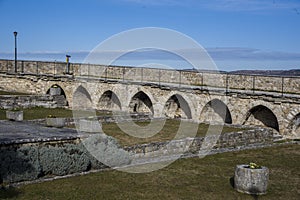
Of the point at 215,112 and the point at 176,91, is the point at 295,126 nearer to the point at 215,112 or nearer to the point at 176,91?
Answer: the point at 215,112

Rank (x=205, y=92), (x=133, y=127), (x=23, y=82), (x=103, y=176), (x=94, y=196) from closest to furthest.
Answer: (x=94, y=196)
(x=103, y=176)
(x=133, y=127)
(x=205, y=92)
(x=23, y=82)

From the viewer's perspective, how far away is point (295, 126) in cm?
2044

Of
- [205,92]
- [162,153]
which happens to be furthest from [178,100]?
[162,153]

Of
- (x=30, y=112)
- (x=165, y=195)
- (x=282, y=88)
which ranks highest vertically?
(x=282, y=88)

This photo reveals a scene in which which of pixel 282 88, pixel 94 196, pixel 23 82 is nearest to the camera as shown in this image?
pixel 94 196

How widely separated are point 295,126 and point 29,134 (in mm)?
12151

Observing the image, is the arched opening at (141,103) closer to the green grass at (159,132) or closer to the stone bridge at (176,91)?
the stone bridge at (176,91)

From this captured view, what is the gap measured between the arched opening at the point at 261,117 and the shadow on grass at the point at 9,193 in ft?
46.8

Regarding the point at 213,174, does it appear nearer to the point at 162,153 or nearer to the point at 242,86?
the point at 162,153

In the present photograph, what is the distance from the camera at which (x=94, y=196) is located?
968 cm

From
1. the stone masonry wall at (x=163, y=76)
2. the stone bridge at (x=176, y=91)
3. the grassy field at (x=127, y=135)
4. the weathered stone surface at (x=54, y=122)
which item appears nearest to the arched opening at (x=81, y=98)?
the stone bridge at (x=176, y=91)

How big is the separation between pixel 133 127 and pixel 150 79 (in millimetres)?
8995

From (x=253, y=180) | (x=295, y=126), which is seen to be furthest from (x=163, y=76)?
(x=253, y=180)

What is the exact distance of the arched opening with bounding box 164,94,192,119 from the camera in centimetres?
2522
